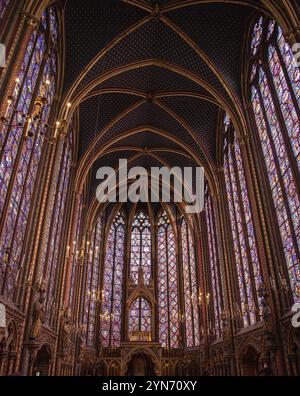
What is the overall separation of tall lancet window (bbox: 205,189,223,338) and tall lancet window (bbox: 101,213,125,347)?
8.62 meters

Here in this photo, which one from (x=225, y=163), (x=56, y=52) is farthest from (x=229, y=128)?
(x=56, y=52)

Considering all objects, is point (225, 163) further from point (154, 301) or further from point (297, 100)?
point (154, 301)

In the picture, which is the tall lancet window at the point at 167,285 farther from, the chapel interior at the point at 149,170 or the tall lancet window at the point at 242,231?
the tall lancet window at the point at 242,231

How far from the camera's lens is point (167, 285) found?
31.3 m

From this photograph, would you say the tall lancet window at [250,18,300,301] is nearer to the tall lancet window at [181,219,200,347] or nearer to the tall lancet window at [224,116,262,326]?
the tall lancet window at [224,116,262,326]

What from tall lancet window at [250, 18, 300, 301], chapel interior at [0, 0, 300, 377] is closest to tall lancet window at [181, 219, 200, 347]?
chapel interior at [0, 0, 300, 377]

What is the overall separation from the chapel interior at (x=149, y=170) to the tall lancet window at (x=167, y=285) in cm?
14

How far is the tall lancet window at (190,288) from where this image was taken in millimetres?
27359

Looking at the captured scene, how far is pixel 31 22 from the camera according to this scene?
1201 cm

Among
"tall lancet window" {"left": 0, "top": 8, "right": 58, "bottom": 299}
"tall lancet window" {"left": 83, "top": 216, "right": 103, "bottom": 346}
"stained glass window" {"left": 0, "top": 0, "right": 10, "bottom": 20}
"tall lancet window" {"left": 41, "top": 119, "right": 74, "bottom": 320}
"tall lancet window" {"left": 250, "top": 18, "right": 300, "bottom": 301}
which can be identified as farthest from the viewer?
"tall lancet window" {"left": 83, "top": 216, "right": 103, "bottom": 346}

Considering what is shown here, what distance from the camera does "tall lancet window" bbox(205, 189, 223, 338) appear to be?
22594 millimetres

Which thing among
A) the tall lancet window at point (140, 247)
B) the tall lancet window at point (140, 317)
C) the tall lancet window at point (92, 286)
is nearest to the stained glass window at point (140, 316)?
the tall lancet window at point (140, 317)
